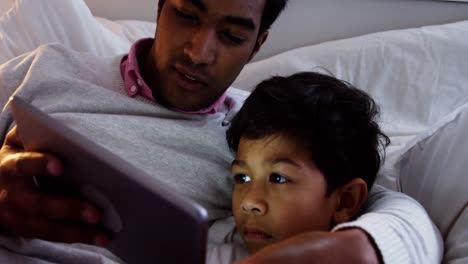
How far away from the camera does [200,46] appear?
99cm

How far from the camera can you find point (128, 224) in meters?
0.62

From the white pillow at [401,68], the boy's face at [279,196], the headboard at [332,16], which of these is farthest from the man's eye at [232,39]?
the headboard at [332,16]

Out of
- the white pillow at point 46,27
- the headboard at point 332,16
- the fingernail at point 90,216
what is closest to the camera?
the fingernail at point 90,216

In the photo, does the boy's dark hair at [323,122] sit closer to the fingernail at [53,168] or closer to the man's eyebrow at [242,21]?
the man's eyebrow at [242,21]

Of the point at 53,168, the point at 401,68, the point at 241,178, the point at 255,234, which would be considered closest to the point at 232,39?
the point at 241,178

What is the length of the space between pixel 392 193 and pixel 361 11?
984mm

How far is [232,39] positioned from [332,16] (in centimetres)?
77

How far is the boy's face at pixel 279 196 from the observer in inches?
33.4

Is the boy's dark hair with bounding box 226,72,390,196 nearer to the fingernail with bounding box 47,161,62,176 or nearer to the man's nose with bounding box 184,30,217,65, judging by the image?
the man's nose with bounding box 184,30,217,65

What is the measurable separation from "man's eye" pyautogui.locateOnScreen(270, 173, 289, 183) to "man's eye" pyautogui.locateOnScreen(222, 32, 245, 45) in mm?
299

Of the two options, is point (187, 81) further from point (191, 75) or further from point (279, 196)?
point (279, 196)

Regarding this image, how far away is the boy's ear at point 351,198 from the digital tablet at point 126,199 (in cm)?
37

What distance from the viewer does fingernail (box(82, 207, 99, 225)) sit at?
0.66 m

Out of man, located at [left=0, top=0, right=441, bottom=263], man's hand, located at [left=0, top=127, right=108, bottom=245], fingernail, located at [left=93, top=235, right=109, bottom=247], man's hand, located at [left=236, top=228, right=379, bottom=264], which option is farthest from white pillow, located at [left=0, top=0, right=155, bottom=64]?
man's hand, located at [left=236, top=228, right=379, bottom=264]
